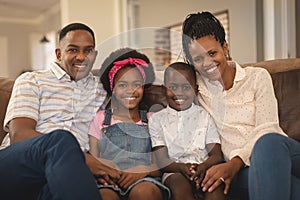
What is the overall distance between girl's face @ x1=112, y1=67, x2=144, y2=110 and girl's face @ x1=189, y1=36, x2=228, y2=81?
0.78ft

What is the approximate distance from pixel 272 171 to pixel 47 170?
63cm

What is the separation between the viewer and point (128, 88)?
1.52 metres

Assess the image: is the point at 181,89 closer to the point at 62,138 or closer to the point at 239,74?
the point at 239,74

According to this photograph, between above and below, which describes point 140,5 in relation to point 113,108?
above

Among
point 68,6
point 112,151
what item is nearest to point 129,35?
point 112,151

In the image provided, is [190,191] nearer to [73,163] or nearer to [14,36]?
[73,163]

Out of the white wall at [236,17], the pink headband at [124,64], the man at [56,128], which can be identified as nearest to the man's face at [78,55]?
the man at [56,128]

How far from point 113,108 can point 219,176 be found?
0.53 meters

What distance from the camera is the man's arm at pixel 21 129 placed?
1350 millimetres

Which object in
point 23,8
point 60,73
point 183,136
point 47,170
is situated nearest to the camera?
point 47,170

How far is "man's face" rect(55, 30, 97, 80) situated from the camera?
5.28 feet

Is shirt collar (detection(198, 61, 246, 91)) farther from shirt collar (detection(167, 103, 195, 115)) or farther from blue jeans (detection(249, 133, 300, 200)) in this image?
blue jeans (detection(249, 133, 300, 200))

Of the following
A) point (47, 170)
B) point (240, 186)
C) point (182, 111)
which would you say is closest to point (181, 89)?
point (182, 111)

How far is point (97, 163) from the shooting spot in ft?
4.49
